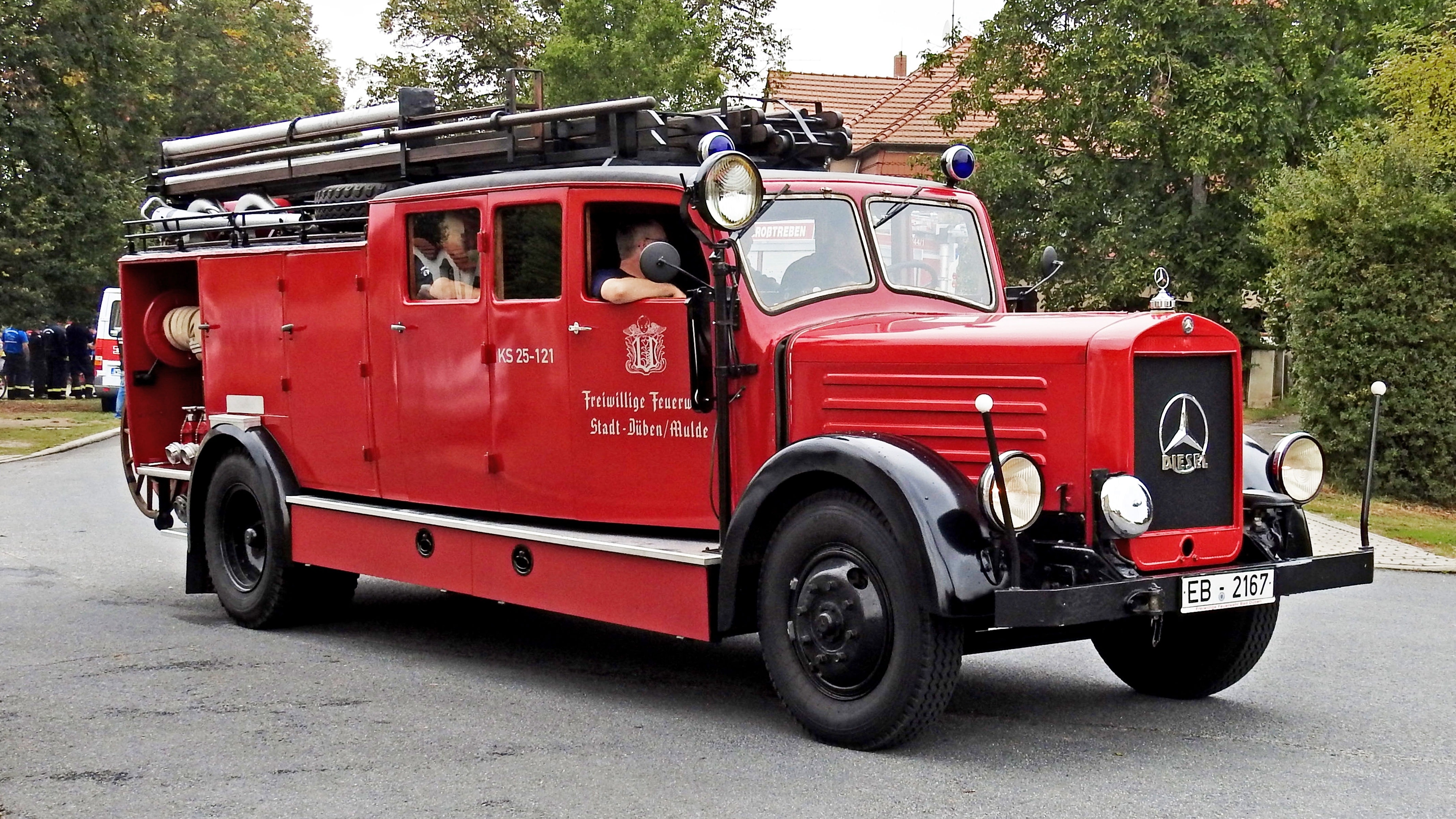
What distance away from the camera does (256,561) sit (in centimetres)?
919

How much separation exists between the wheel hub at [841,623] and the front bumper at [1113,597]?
0.46 meters

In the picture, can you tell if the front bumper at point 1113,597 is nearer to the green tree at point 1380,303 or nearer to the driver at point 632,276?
the driver at point 632,276

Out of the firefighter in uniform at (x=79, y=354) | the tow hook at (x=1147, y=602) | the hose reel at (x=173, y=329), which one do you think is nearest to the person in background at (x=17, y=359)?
the firefighter in uniform at (x=79, y=354)

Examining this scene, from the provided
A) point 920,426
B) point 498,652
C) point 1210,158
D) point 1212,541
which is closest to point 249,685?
point 498,652

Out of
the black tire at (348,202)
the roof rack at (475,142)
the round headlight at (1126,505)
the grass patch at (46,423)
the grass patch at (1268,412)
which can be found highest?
the roof rack at (475,142)

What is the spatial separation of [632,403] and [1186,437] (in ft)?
7.60

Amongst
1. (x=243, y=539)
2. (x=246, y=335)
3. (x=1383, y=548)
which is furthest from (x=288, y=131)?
(x=1383, y=548)

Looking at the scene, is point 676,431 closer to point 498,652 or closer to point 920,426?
point 920,426

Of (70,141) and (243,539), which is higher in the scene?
(70,141)

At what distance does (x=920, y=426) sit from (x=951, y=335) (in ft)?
1.21

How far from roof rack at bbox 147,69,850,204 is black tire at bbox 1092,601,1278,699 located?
271cm

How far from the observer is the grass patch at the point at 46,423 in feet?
74.9

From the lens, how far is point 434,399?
7930 mm

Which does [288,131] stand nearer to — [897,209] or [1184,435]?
[897,209]
